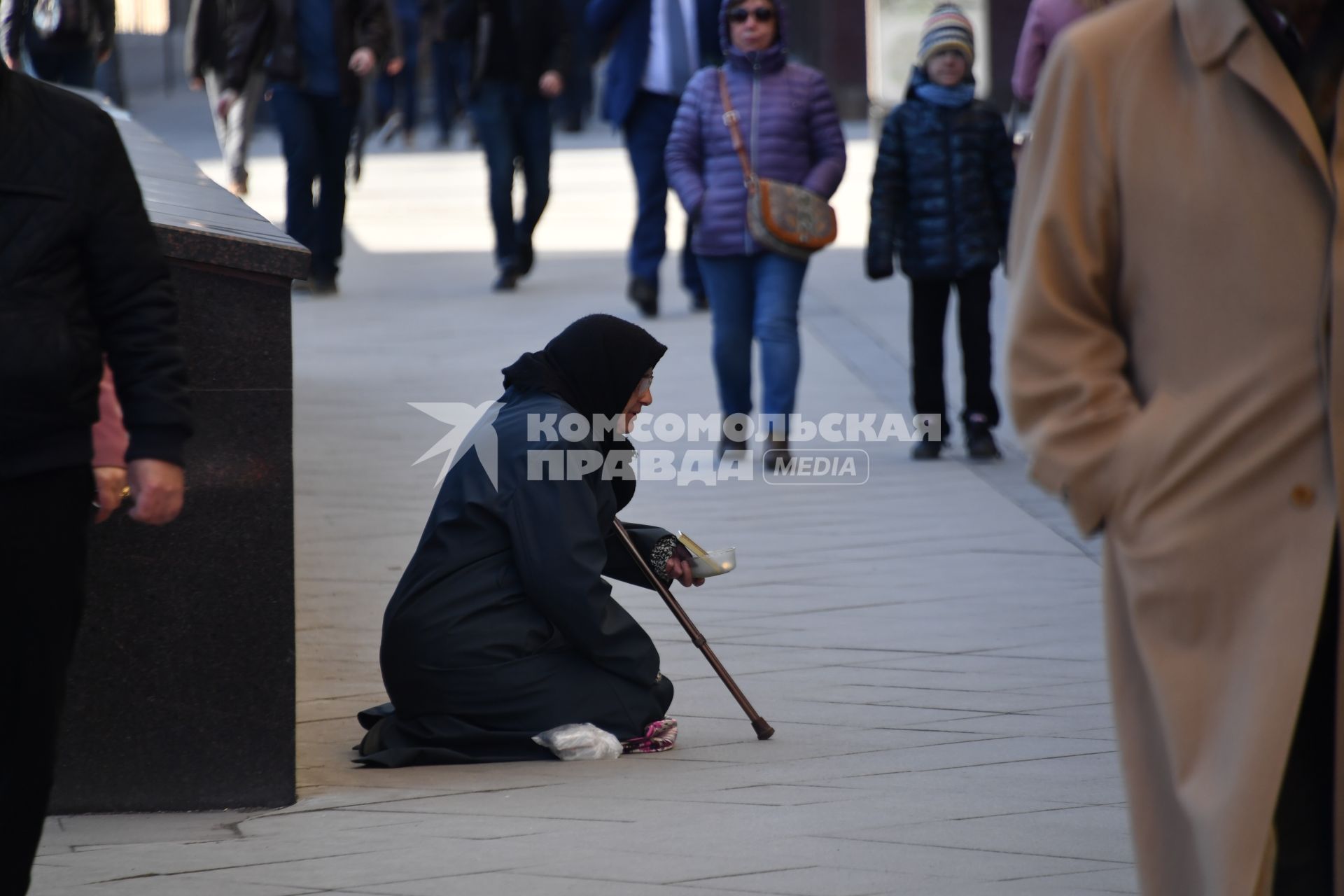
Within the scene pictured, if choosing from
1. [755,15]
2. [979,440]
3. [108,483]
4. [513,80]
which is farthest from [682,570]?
[513,80]

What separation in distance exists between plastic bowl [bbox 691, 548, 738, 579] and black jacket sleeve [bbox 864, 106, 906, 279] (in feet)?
11.1

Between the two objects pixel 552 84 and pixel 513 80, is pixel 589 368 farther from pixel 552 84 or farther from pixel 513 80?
pixel 513 80

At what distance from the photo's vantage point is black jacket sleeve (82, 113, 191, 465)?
3.03 metres

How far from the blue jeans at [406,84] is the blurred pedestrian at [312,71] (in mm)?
11098

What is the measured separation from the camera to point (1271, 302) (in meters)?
2.49

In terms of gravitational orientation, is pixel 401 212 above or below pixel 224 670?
below

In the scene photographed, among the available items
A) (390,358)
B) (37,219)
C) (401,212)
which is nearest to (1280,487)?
(37,219)

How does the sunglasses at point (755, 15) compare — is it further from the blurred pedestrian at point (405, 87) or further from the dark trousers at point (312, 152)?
the blurred pedestrian at point (405, 87)

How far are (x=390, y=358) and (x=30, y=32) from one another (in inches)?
129

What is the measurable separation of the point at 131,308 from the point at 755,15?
17.8 feet

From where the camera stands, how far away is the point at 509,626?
4.80 m

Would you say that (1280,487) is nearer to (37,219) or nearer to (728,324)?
(37,219)

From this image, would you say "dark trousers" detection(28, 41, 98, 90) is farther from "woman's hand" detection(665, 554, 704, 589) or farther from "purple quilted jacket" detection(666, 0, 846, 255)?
"woman's hand" detection(665, 554, 704, 589)

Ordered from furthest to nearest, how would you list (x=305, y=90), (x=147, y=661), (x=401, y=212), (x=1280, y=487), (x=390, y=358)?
(x=401, y=212)
(x=305, y=90)
(x=390, y=358)
(x=147, y=661)
(x=1280, y=487)
